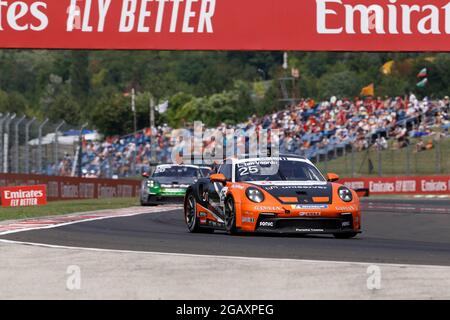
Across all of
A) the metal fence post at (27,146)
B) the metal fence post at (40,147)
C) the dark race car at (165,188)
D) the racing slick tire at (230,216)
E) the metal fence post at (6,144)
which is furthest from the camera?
the metal fence post at (40,147)

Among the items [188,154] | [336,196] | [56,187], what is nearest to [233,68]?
[188,154]

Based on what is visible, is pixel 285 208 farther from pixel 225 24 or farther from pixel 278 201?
pixel 225 24

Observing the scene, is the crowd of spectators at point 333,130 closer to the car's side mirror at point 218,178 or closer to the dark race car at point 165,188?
the dark race car at point 165,188

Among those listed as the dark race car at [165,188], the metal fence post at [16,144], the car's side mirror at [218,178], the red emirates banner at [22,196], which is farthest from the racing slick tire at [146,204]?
the car's side mirror at [218,178]

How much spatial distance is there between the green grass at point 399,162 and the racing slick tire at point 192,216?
22103mm

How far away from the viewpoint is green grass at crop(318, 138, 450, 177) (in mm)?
37344

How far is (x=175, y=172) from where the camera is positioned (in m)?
27.5

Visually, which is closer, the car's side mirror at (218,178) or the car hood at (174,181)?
the car's side mirror at (218,178)

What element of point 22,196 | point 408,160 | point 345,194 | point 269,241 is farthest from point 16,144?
point 269,241

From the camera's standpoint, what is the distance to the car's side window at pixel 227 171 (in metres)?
15.2

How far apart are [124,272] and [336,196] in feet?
17.5

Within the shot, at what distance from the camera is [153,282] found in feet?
28.5

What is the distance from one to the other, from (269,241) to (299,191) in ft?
4.07

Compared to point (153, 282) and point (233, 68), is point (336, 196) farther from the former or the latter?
point (233, 68)
